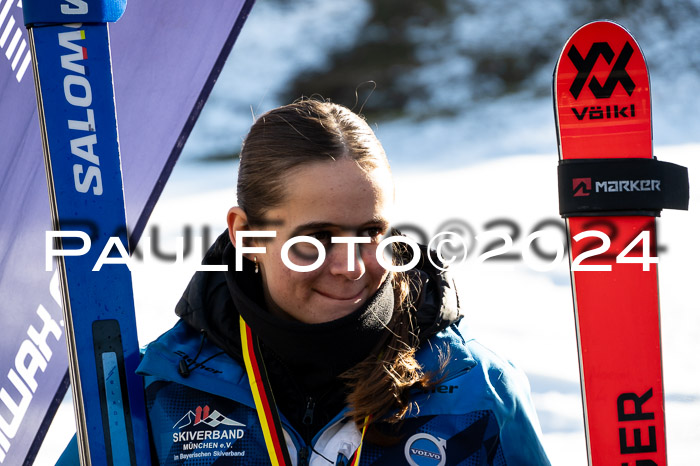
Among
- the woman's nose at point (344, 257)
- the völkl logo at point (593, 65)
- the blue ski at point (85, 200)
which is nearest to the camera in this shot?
the woman's nose at point (344, 257)

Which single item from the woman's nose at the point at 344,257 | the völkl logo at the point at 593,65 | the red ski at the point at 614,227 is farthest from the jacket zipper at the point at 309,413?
the völkl logo at the point at 593,65

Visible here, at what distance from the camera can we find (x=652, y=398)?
2289mm

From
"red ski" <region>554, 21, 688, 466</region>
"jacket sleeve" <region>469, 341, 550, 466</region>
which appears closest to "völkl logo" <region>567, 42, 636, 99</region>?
"red ski" <region>554, 21, 688, 466</region>

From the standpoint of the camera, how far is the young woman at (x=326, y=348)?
67.0 inches

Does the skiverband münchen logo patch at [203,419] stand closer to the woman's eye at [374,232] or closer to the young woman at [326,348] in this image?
the young woman at [326,348]

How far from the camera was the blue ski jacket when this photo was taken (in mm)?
1763

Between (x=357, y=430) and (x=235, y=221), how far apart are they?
57 cm

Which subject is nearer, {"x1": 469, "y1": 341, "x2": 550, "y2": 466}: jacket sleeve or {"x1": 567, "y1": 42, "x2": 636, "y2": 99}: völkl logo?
{"x1": 469, "y1": 341, "x2": 550, "y2": 466}: jacket sleeve

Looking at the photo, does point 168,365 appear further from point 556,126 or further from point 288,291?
point 556,126

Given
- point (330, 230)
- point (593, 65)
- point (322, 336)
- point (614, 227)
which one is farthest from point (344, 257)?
point (593, 65)

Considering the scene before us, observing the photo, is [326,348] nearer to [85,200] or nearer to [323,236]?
[323,236]

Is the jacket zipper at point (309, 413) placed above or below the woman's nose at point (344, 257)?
below

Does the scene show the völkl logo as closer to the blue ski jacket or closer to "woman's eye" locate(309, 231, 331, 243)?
the blue ski jacket

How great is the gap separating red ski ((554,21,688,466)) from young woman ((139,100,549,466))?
520mm
